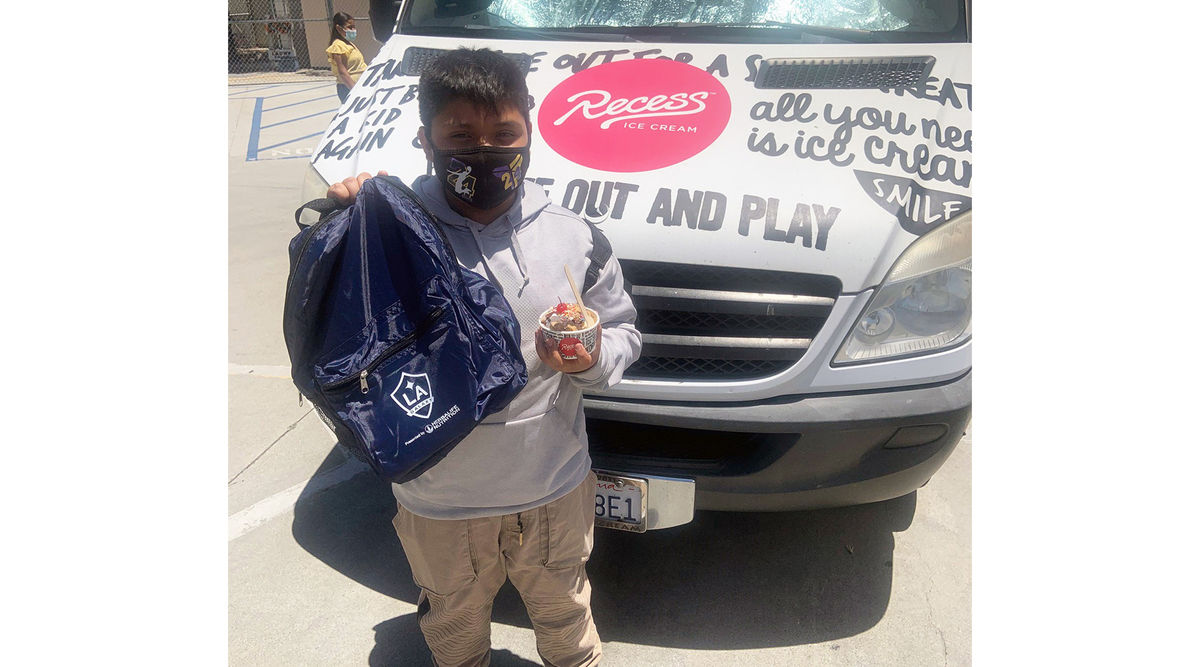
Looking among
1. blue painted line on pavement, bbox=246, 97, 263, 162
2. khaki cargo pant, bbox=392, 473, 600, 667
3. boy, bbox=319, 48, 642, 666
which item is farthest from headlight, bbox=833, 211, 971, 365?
blue painted line on pavement, bbox=246, 97, 263, 162

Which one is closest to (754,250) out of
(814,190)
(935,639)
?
(814,190)

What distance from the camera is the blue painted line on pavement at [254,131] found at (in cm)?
1067

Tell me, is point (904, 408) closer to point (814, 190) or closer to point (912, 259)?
point (912, 259)

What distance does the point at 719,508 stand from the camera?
238 cm

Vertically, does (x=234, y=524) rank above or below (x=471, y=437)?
below

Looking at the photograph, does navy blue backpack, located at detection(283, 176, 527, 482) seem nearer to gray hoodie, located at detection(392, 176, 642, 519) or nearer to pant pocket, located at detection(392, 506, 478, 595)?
gray hoodie, located at detection(392, 176, 642, 519)

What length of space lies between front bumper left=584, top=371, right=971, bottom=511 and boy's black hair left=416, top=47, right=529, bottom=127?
89cm

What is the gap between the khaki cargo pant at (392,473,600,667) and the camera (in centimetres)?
188

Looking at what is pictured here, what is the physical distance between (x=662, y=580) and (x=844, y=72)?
1.78m

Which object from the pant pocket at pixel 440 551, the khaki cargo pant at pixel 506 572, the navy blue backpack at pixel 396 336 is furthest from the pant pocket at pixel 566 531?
the navy blue backpack at pixel 396 336

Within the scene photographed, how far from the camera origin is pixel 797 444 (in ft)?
7.29

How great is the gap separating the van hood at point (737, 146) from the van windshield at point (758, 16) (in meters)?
0.15

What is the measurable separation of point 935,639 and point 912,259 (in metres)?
1.18

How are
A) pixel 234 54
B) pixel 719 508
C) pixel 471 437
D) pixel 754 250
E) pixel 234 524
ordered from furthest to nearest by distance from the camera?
pixel 234 54 < pixel 234 524 < pixel 719 508 < pixel 754 250 < pixel 471 437
